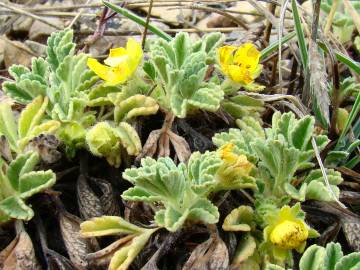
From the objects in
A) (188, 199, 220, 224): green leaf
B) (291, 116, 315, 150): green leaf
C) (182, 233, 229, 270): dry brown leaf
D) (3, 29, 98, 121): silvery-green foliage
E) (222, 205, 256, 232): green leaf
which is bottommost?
(182, 233, 229, 270): dry brown leaf

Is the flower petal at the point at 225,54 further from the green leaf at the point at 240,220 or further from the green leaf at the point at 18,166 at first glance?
the green leaf at the point at 18,166

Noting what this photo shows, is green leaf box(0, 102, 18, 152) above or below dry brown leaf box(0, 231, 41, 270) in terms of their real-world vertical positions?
above

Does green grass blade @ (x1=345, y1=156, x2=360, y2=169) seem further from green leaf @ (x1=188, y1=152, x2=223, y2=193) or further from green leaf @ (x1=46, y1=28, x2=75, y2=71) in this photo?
green leaf @ (x1=46, y1=28, x2=75, y2=71)

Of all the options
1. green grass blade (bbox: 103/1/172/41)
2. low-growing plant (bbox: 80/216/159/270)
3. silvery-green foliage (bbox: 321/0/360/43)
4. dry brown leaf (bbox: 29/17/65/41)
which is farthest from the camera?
dry brown leaf (bbox: 29/17/65/41)

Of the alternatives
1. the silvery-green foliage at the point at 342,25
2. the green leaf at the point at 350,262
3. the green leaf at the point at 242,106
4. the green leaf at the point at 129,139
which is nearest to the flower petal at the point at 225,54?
the green leaf at the point at 242,106

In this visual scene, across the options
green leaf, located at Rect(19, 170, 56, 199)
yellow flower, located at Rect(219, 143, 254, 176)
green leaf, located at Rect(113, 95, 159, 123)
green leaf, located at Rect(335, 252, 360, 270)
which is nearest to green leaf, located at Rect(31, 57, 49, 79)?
green leaf, located at Rect(113, 95, 159, 123)

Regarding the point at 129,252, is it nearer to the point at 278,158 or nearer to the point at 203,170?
the point at 203,170
